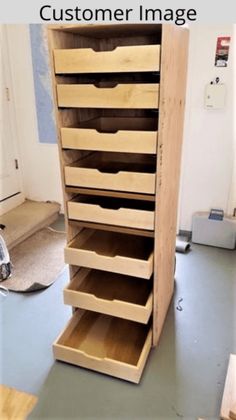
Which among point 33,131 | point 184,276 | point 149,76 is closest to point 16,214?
point 33,131

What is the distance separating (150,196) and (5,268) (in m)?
1.29

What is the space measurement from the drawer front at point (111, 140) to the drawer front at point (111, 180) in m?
0.09

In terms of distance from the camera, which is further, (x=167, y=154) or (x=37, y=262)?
(x=37, y=262)

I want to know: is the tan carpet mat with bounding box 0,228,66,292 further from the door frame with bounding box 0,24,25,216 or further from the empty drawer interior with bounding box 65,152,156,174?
the empty drawer interior with bounding box 65,152,156,174

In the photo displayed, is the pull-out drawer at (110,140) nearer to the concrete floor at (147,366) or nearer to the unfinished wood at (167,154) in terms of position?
the unfinished wood at (167,154)

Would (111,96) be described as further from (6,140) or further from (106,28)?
(6,140)

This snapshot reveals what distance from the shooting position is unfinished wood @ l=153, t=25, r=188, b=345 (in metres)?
1.15

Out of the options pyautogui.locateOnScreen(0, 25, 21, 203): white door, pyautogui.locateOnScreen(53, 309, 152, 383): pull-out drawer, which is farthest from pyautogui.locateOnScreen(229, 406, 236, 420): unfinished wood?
pyautogui.locateOnScreen(0, 25, 21, 203): white door

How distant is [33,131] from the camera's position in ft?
9.68

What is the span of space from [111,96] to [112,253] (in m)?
0.70

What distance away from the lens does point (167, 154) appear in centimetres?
132

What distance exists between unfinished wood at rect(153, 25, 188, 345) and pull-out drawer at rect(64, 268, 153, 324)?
0.33ft

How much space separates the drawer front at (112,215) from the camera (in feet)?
4.28

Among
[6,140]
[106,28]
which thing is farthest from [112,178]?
[6,140]
